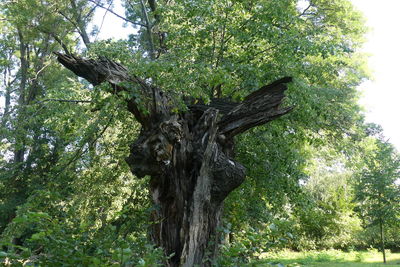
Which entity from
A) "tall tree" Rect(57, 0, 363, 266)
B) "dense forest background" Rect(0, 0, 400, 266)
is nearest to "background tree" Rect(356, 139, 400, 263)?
"dense forest background" Rect(0, 0, 400, 266)

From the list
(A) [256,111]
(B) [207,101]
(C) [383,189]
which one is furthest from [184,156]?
(C) [383,189]

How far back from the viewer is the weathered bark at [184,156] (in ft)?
15.3

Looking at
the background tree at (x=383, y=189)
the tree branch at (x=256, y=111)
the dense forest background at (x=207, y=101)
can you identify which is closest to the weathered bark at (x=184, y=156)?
the tree branch at (x=256, y=111)

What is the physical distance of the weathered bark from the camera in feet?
15.3

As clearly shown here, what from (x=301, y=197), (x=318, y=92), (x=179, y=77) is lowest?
(x=301, y=197)

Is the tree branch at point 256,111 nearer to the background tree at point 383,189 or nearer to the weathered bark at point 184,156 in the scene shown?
the weathered bark at point 184,156

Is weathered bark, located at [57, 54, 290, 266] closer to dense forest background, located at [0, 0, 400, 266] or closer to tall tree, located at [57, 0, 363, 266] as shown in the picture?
tall tree, located at [57, 0, 363, 266]

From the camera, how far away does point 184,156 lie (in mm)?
4988

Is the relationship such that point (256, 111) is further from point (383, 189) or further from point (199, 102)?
point (383, 189)

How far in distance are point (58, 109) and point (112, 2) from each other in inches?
274

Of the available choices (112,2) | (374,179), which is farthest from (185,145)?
(374,179)

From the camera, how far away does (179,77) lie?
531cm

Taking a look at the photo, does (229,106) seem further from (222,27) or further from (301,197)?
(301,197)

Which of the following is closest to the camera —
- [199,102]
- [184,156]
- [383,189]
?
A: [184,156]
